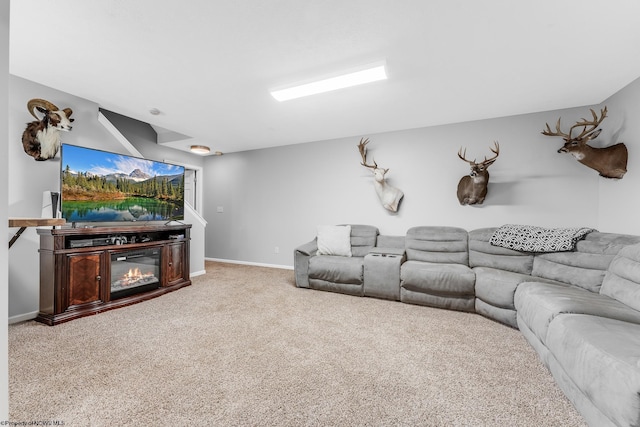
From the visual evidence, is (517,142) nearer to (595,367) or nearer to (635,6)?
(635,6)

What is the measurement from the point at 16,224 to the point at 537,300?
3.60 m

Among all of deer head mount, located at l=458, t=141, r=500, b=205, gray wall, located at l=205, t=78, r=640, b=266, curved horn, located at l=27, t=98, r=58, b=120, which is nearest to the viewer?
curved horn, located at l=27, t=98, r=58, b=120

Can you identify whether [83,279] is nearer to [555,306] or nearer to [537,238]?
[555,306]

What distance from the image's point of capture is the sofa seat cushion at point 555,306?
5.47 feet

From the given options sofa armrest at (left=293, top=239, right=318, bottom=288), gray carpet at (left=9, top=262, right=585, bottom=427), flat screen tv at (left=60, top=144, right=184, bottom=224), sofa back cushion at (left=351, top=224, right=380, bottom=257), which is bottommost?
gray carpet at (left=9, top=262, right=585, bottom=427)

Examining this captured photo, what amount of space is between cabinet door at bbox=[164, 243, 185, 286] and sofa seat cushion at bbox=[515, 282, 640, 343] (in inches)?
159

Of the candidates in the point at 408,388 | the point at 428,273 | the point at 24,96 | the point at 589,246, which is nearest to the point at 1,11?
the point at 24,96

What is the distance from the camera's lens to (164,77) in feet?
8.27

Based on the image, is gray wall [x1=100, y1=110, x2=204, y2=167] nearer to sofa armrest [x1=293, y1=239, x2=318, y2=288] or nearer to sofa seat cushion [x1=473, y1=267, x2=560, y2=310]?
sofa armrest [x1=293, y1=239, x2=318, y2=288]

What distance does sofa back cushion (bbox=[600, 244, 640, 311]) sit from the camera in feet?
6.10

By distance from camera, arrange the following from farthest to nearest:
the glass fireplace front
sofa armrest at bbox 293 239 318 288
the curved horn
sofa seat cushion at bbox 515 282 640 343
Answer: sofa armrest at bbox 293 239 318 288 → the glass fireplace front → the curved horn → sofa seat cushion at bbox 515 282 640 343

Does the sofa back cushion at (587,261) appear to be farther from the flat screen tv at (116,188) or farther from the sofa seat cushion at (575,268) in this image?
the flat screen tv at (116,188)

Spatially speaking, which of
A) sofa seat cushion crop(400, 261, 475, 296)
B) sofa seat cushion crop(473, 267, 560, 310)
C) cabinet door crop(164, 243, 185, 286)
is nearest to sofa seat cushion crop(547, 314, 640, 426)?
sofa seat cushion crop(473, 267, 560, 310)

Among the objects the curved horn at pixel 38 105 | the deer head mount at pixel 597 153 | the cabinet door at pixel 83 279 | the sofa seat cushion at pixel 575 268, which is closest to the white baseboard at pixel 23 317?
the cabinet door at pixel 83 279
